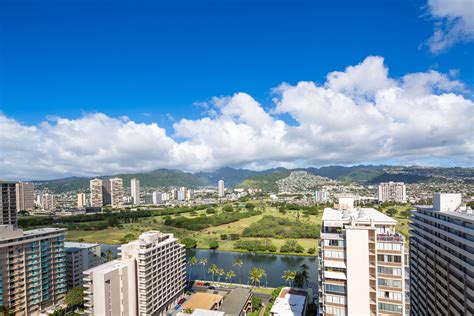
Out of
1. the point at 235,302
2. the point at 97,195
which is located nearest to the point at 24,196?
the point at 97,195

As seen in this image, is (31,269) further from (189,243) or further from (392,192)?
(392,192)

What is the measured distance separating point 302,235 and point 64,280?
125 ft

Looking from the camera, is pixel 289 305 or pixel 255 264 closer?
pixel 289 305

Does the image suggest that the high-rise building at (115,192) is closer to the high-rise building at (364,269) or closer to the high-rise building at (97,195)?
the high-rise building at (97,195)

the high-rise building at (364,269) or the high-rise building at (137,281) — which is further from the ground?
the high-rise building at (364,269)

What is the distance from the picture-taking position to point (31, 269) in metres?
23.5

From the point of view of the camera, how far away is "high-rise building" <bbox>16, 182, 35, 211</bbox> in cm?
8668

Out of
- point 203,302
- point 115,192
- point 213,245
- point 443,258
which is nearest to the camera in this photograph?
point 443,258

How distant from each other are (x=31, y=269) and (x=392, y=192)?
96278 millimetres

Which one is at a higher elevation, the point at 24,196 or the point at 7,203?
the point at 7,203

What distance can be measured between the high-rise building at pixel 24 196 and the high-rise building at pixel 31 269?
249 ft

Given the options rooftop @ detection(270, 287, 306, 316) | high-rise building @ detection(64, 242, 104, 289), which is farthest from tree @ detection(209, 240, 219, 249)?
rooftop @ detection(270, 287, 306, 316)

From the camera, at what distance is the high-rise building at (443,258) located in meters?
13.7

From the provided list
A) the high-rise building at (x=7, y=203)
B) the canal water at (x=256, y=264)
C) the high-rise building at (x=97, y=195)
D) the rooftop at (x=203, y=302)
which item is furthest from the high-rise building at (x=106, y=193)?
the rooftop at (x=203, y=302)
